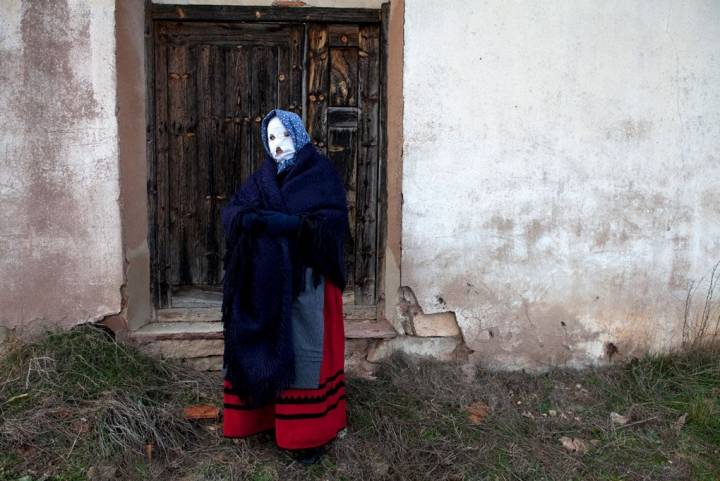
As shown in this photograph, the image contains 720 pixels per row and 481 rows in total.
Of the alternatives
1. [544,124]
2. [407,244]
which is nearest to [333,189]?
[407,244]

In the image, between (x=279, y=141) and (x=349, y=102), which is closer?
(x=279, y=141)

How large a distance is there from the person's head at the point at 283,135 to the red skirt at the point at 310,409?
2.03 ft

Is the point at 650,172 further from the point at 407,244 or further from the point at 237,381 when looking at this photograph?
the point at 237,381

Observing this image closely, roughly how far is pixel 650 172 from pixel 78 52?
3.30 m

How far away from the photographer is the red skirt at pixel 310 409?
286 cm

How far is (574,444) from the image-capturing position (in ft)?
10.8

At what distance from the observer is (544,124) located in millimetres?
3697

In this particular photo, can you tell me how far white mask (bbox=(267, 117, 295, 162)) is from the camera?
2867 millimetres

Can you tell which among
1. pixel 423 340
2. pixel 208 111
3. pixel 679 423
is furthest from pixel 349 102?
pixel 679 423

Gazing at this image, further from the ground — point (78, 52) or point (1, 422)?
point (78, 52)

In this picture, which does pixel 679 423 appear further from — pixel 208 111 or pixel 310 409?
pixel 208 111

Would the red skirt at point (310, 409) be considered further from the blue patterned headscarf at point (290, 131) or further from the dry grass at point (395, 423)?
the blue patterned headscarf at point (290, 131)

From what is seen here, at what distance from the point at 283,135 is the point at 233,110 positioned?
1.19 m

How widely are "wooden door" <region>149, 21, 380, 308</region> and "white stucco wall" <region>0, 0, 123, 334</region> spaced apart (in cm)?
39
